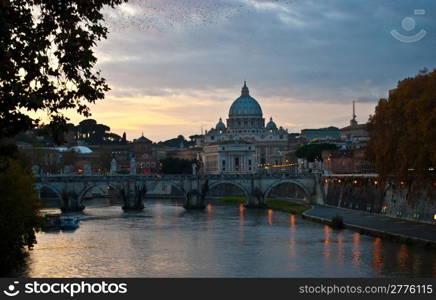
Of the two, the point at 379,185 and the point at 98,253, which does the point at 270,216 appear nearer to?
the point at 379,185

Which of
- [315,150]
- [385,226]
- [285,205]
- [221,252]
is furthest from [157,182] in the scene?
[221,252]

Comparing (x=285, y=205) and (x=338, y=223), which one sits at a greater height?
(x=285, y=205)

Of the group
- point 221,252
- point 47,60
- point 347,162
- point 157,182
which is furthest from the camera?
point 347,162

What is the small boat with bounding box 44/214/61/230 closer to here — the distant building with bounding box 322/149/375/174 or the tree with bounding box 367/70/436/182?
the tree with bounding box 367/70/436/182

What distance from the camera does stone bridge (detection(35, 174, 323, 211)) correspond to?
77812 mm

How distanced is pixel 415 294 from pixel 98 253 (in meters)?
21.7

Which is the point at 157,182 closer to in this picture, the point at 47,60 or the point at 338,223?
the point at 338,223

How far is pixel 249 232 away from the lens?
5003 centimetres

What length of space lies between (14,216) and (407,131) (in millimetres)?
21886

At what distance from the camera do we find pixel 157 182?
83000mm

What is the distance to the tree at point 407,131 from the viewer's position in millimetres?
41531

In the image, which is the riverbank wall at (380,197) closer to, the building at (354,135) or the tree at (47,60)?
the tree at (47,60)

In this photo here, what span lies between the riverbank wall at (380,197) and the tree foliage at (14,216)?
65.5ft

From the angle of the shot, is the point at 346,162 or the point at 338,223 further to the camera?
the point at 346,162
